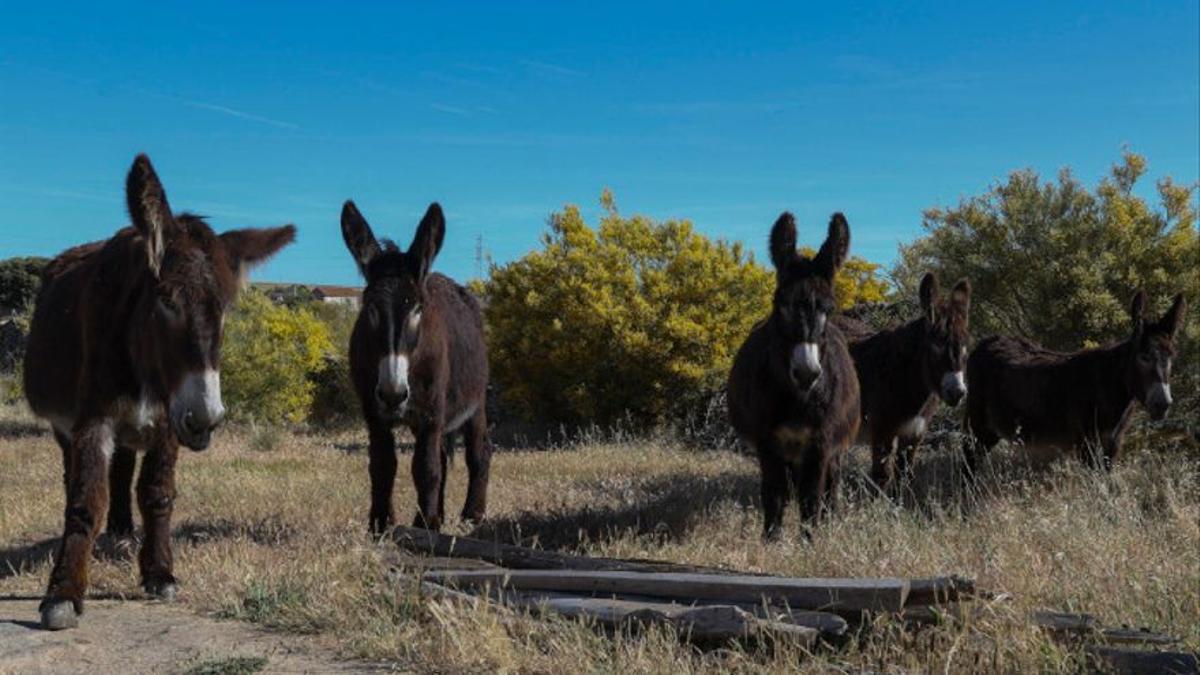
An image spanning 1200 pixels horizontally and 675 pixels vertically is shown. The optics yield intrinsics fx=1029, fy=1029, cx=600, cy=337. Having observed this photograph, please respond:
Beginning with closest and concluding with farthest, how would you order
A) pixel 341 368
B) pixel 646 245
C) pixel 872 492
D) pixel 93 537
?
pixel 93 537, pixel 872 492, pixel 646 245, pixel 341 368

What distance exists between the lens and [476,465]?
9219 mm

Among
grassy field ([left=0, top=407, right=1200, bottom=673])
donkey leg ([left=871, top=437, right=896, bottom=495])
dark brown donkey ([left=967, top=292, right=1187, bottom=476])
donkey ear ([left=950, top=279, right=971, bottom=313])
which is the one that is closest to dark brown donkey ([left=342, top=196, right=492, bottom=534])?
grassy field ([left=0, top=407, right=1200, bottom=673])

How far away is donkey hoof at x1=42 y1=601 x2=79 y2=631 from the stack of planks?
5.75 ft

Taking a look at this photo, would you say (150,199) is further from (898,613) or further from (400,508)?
(400,508)

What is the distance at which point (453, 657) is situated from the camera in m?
4.61

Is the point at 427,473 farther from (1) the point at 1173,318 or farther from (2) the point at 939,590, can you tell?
(1) the point at 1173,318

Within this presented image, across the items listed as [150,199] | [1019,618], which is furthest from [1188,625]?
[150,199]

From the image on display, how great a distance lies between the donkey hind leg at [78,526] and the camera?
17.2ft

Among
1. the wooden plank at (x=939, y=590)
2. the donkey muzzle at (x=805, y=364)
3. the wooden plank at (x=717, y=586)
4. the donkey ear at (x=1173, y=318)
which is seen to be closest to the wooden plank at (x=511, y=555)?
the wooden plank at (x=717, y=586)

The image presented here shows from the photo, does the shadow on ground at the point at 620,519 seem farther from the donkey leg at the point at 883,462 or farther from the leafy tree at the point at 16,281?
the leafy tree at the point at 16,281

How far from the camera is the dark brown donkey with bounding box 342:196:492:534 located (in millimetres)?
6527

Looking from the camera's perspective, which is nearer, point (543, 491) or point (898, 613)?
point (898, 613)

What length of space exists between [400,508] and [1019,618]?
6123mm

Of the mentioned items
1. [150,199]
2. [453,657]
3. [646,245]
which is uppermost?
[646,245]
